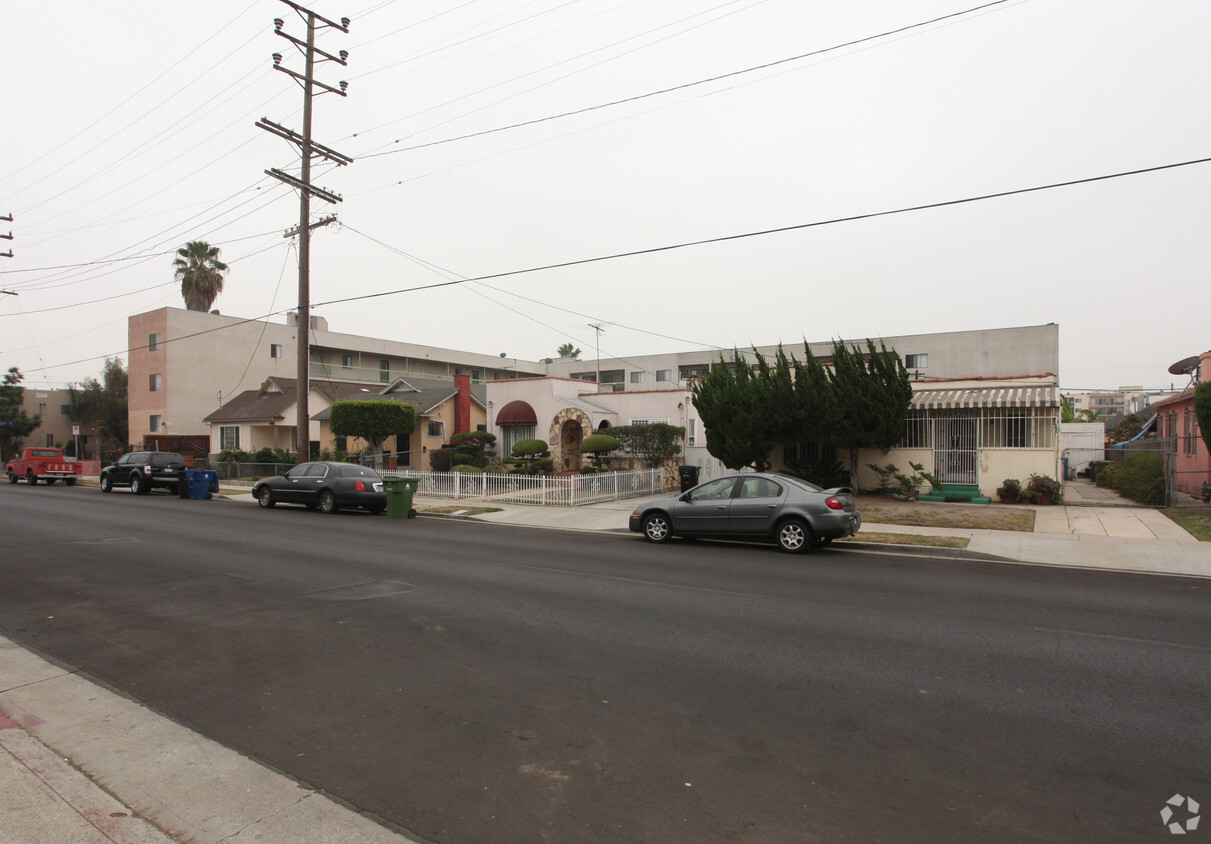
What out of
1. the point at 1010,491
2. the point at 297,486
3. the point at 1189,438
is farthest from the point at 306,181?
the point at 1189,438

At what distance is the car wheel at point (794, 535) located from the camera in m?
12.4

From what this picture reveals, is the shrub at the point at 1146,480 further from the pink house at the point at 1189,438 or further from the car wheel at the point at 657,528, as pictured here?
the car wheel at the point at 657,528

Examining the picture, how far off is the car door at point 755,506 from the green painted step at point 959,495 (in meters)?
9.57

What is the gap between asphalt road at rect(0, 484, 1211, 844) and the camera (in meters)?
3.73

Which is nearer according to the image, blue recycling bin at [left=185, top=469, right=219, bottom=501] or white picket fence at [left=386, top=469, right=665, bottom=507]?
white picket fence at [left=386, top=469, right=665, bottom=507]

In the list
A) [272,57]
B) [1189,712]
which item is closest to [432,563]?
[1189,712]

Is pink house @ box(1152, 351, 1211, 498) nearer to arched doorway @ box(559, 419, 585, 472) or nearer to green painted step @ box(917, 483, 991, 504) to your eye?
green painted step @ box(917, 483, 991, 504)

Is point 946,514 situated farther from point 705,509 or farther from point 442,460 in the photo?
point 442,460

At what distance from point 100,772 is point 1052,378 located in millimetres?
22569

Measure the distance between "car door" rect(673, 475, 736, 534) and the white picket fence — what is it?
7592 millimetres

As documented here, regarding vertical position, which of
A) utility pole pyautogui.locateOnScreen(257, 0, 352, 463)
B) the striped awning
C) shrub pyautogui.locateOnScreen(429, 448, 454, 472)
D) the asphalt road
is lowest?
the asphalt road

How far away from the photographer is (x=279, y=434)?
41500 mm

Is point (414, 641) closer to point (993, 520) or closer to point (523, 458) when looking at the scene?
point (993, 520)

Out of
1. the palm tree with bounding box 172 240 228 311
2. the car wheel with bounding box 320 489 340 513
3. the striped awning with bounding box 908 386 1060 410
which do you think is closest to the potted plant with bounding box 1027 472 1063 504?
the striped awning with bounding box 908 386 1060 410
